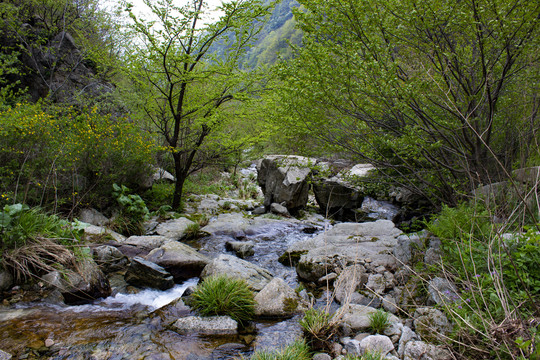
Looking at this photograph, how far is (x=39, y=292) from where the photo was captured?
4.03 m

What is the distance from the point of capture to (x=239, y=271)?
5.05 metres

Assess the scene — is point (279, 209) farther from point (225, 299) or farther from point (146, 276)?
point (225, 299)

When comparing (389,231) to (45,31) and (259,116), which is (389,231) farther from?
(45,31)

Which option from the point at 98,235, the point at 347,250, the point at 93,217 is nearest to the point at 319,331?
the point at 347,250

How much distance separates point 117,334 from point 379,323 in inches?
122

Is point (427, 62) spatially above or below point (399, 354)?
above

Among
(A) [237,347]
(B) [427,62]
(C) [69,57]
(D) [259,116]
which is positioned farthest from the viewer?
(C) [69,57]

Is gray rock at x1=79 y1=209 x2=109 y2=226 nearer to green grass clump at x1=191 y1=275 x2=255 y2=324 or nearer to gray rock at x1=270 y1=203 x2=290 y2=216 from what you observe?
green grass clump at x1=191 y1=275 x2=255 y2=324

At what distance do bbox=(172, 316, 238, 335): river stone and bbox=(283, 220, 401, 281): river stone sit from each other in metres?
1.63

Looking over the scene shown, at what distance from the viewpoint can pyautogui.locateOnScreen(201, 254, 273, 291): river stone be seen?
4844 mm

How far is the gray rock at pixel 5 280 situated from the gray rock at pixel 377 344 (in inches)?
183

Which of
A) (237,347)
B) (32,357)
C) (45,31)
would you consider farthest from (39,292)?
(45,31)

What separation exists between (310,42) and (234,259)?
13.0 ft

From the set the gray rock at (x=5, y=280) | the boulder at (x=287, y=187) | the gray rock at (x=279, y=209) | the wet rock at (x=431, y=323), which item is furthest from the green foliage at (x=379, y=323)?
the boulder at (x=287, y=187)
